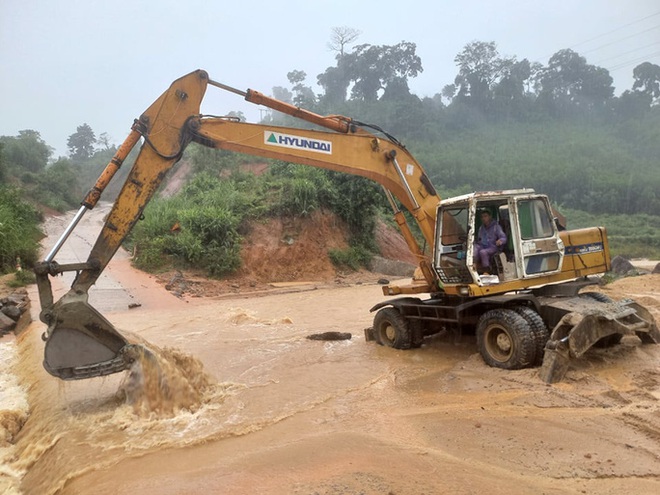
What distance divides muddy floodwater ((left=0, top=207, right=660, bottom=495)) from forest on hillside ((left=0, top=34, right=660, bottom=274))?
18279mm

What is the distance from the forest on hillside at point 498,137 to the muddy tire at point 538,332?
1920 centimetres

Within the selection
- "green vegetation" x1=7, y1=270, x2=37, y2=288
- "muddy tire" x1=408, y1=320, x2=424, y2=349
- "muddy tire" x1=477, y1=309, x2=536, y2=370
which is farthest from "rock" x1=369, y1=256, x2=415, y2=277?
"muddy tire" x1=477, y1=309, x2=536, y2=370

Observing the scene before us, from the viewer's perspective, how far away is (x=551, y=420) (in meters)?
4.89

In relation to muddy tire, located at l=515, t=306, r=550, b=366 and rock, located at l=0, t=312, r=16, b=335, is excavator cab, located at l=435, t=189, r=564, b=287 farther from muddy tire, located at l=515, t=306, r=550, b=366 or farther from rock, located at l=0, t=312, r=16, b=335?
rock, located at l=0, t=312, r=16, b=335

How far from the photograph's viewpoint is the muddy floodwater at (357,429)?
13.1 feet

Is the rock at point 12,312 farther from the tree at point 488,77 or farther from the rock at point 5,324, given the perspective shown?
the tree at point 488,77

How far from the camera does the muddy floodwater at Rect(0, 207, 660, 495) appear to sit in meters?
4.00

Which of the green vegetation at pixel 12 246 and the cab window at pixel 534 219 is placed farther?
the green vegetation at pixel 12 246

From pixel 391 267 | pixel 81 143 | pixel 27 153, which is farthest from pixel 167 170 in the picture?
pixel 81 143

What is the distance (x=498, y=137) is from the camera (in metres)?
68.1

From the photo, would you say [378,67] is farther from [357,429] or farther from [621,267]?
[357,429]

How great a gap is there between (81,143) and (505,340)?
83653 mm

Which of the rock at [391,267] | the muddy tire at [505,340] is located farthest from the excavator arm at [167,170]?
the rock at [391,267]

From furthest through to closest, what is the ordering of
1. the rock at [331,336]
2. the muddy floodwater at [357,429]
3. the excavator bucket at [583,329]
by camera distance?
the rock at [331,336] < the excavator bucket at [583,329] < the muddy floodwater at [357,429]
